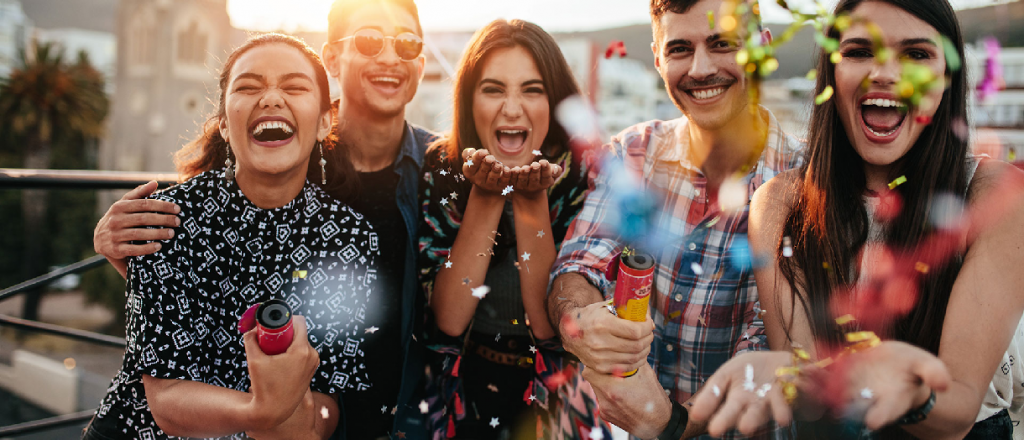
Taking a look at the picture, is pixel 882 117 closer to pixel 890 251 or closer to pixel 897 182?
pixel 897 182

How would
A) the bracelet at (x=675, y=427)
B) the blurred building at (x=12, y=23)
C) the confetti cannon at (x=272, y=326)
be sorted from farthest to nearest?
the blurred building at (x=12, y=23) → the bracelet at (x=675, y=427) → the confetti cannon at (x=272, y=326)

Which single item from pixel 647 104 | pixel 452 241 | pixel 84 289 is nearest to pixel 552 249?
pixel 452 241

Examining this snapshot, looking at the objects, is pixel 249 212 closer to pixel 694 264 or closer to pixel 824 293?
pixel 694 264

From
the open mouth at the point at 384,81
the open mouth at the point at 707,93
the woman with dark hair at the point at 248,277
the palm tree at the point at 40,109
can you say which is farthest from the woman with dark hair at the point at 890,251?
the palm tree at the point at 40,109

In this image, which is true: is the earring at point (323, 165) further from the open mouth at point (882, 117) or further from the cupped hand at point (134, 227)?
the open mouth at point (882, 117)

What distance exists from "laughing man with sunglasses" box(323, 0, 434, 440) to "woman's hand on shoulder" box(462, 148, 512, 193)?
1.99 ft

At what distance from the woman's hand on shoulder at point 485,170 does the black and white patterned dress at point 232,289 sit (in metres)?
0.54

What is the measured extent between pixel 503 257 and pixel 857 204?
1523 millimetres


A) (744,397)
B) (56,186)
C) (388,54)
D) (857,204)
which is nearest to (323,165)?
(388,54)

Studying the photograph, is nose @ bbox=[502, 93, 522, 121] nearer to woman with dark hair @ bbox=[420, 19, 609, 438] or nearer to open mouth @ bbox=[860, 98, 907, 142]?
woman with dark hair @ bbox=[420, 19, 609, 438]

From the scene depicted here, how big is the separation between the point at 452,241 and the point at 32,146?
46071 mm

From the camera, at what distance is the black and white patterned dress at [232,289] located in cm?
227

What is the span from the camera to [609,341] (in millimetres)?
2100

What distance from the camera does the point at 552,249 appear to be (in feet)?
9.32
